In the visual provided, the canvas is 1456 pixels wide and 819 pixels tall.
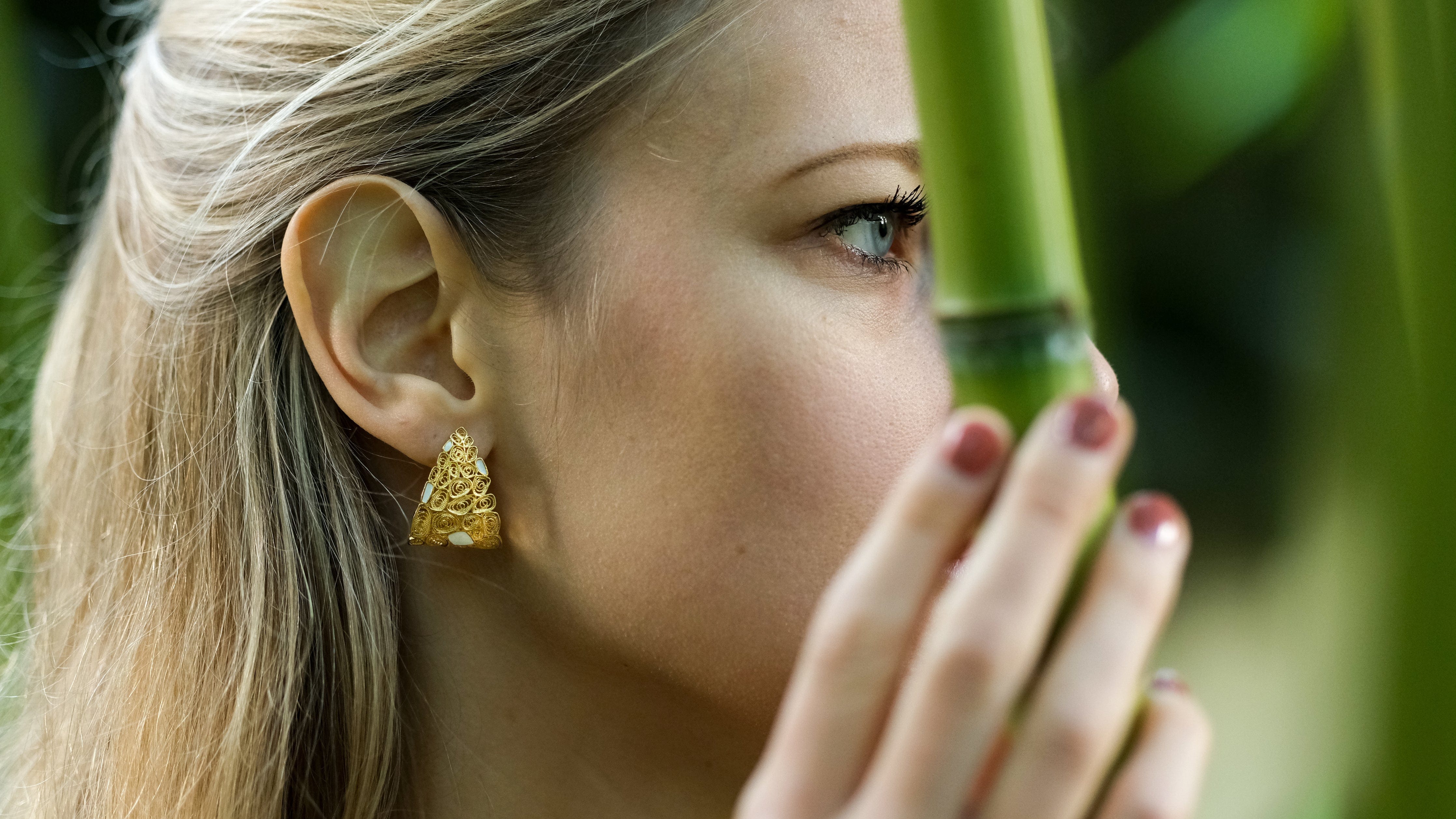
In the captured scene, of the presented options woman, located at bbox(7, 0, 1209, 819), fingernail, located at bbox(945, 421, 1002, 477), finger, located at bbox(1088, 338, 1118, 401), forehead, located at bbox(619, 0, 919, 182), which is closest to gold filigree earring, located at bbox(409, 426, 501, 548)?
woman, located at bbox(7, 0, 1209, 819)

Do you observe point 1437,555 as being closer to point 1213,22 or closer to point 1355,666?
point 1355,666

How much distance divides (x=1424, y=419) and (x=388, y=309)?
760mm

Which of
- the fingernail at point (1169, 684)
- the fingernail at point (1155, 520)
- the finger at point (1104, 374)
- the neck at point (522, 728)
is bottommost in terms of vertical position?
the neck at point (522, 728)

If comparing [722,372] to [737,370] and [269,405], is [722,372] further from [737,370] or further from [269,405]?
[269,405]

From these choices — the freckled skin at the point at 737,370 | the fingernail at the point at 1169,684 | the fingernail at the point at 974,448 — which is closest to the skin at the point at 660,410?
the freckled skin at the point at 737,370

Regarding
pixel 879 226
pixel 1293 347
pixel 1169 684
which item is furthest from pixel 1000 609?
pixel 879 226

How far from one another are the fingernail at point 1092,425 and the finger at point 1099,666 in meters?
0.04

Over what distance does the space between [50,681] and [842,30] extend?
944 mm

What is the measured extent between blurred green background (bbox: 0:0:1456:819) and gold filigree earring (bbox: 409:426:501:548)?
1.67ft

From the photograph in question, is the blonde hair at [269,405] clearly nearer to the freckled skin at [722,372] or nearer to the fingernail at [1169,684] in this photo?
the freckled skin at [722,372]

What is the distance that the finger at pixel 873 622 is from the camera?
487 mm

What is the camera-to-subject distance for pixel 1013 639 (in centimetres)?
48

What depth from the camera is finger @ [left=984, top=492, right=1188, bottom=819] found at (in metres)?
0.47

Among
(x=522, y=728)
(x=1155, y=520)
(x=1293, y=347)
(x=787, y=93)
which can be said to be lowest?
(x=522, y=728)
